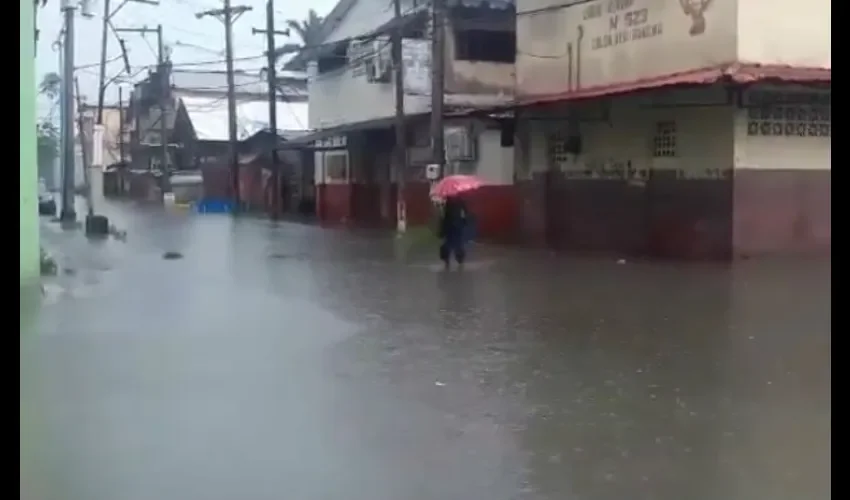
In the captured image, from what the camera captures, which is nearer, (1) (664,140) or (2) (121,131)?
(1) (664,140)

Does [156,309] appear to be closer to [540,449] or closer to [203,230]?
[540,449]

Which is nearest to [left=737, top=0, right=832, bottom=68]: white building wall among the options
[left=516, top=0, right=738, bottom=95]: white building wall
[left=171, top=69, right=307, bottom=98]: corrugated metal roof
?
[left=516, top=0, right=738, bottom=95]: white building wall

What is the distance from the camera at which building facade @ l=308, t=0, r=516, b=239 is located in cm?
2731

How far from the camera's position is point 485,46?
97.3 ft

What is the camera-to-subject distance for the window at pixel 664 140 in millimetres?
19812

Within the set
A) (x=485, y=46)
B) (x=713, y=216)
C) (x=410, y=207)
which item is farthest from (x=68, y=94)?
(x=713, y=216)

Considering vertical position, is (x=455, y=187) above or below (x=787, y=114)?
below

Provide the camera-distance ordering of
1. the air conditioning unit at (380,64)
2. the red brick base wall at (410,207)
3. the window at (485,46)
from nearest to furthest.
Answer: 1. the red brick base wall at (410,207)
2. the window at (485,46)
3. the air conditioning unit at (380,64)

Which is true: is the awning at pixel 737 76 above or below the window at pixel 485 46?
below

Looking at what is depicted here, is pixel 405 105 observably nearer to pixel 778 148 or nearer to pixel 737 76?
pixel 778 148

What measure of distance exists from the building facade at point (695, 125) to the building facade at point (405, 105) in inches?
148

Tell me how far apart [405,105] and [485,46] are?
299cm

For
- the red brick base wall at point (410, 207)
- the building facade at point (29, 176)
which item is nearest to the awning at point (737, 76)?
the red brick base wall at point (410, 207)

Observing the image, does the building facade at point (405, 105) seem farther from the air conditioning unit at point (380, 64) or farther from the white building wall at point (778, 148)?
the white building wall at point (778, 148)
